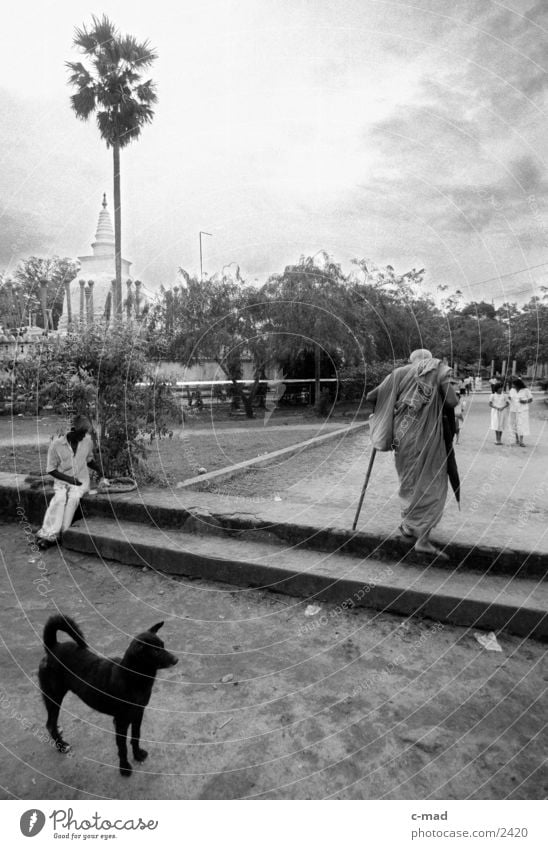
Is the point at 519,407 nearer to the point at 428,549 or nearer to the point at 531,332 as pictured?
the point at 428,549

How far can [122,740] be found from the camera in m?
2.10

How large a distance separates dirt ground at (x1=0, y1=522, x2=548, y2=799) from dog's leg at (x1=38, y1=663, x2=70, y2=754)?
132 mm

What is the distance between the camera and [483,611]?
339 centimetres

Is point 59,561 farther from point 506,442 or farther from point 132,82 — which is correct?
point 132,82

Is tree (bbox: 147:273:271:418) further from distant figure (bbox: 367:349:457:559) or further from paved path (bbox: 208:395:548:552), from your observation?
distant figure (bbox: 367:349:457:559)

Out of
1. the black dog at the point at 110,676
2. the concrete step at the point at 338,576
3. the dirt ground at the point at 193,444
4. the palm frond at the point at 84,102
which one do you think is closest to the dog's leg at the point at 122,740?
the black dog at the point at 110,676

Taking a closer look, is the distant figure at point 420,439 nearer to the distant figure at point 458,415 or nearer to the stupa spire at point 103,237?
the distant figure at point 458,415

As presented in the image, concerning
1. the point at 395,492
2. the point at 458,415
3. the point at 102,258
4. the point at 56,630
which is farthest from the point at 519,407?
the point at 102,258

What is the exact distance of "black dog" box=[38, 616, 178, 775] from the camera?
2.02 m

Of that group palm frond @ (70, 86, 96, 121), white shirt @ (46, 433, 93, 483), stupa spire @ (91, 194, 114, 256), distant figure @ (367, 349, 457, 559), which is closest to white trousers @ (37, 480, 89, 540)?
white shirt @ (46, 433, 93, 483)

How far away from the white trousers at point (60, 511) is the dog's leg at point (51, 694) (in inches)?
126

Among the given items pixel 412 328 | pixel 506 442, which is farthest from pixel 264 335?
pixel 506 442

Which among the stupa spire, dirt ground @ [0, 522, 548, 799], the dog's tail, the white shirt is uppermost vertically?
the stupa spire

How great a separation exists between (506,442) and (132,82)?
16165mm
